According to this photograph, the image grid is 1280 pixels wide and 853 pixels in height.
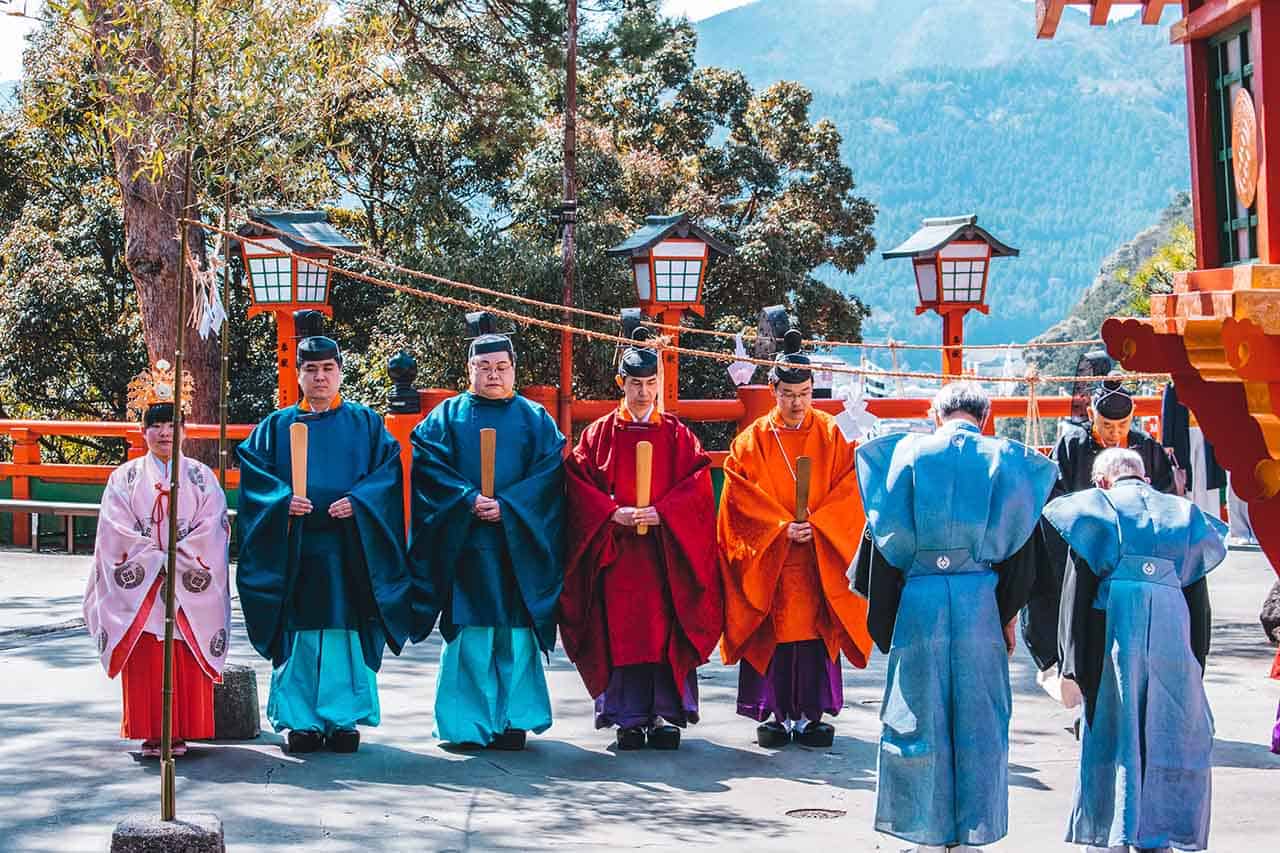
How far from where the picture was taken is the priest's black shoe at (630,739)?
7.21 meters

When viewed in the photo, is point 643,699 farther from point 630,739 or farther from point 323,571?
point 323,571

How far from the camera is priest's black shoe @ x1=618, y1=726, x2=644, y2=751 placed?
7211mm

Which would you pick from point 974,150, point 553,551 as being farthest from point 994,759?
point 974,150

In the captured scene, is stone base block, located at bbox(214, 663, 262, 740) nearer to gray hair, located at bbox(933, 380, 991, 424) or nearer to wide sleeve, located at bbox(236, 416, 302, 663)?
wide sleeve, located at bbox(236, 416, 302, 663)

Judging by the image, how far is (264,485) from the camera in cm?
709

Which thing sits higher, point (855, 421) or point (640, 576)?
point (855, 421)

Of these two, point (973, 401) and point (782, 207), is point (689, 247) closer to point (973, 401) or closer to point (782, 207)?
point (973, 401)

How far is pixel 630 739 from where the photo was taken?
23.7 feet

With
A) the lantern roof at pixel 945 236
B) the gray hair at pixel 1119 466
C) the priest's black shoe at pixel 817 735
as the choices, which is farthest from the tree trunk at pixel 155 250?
the gray hair at pixel 1119 466

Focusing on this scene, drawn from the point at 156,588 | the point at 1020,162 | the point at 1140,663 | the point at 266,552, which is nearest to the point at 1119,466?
the point at 1140,663

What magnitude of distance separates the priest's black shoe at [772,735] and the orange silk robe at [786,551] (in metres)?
0.28

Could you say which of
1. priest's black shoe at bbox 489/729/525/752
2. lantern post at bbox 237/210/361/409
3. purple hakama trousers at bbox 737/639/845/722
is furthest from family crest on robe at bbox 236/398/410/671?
lantern post at bbox 237/210/361/409

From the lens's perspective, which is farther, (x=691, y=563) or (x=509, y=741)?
(x=691, y=563)

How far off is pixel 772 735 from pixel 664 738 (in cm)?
51
